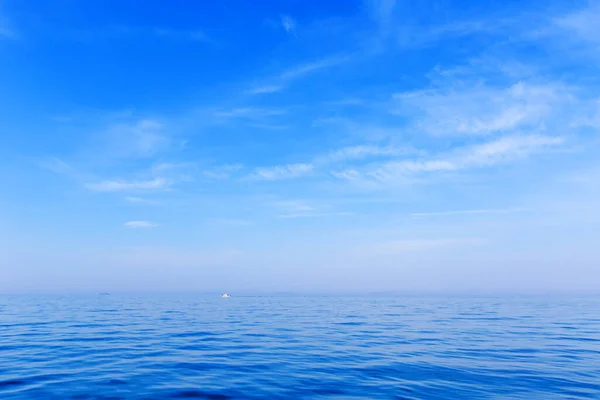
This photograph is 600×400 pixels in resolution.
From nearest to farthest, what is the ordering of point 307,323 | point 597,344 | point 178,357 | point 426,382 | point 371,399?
1. point 371,399
2. point 426,382
3. point 178,357
4. point 597,344
5. point 307,323

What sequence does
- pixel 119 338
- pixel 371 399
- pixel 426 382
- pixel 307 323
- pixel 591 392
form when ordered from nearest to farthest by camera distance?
pixel 371 399
pixel 591 392
pixel 426 382
pixel 119 338
pixel 307 323

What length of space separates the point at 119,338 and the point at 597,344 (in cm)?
3099

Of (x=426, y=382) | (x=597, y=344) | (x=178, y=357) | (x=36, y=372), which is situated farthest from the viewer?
(x=597, y=344)

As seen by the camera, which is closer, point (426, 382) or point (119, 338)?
point (426, 382)

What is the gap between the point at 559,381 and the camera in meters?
15.5

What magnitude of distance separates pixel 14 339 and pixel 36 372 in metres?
11.4

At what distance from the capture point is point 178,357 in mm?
19734

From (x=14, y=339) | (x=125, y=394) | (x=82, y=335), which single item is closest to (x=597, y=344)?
(x=125, y=394)

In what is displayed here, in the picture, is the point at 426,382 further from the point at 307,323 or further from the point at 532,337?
the point at 307,323

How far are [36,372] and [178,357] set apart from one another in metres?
6.08

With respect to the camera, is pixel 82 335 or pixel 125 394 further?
pixel 82 335

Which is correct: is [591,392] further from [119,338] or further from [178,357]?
[119,338]

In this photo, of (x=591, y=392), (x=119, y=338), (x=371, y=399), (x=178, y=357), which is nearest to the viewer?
(x=371, y=399)

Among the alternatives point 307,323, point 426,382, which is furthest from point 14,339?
point 426,382
